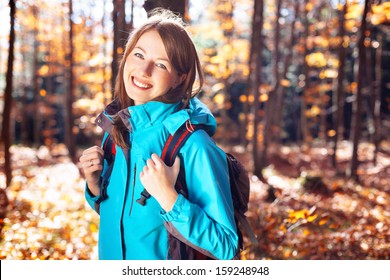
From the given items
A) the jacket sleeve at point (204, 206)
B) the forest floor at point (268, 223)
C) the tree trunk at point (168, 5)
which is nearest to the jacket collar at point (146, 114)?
the jacket sleeve at point (204, 206)

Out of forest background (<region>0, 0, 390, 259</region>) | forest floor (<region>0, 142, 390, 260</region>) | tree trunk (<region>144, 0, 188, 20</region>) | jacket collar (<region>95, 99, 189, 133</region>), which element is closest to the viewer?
jacket collar (<region>95, 99, 189, 133</region>)

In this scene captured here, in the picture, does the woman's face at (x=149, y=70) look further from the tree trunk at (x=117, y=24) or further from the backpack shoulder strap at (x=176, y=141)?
the tree trunk at (x=117, y=24)

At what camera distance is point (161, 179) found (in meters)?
1.14

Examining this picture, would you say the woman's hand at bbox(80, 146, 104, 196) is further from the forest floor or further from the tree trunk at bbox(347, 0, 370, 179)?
the tree trunk at bbox(347, 0, 370, 179)

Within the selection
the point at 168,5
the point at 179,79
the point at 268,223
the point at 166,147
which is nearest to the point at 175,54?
the point at 179,79

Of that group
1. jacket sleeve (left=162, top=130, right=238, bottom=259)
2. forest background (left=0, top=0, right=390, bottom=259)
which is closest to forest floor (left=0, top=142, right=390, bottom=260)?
forest background (left=0, top=0, right=390, bottom=259)

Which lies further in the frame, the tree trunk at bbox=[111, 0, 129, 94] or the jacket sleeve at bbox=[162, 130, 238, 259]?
the tree trunk at bbox=[111, 0, 129, 94]

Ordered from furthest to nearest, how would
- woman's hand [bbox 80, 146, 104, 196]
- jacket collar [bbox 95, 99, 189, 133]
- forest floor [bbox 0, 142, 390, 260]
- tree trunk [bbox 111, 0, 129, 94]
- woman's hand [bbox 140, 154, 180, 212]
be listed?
1. forest floor [bbox 0, 142, 390, 260]
2. tree trunk [bbox 111, 0, 129, 94]
3. woman's hand [bbox 80, 146, 104, 196]
4. jacket collar [bbox 95, 99, 189, 133]
5. woman's hand [bbox 140, 154, 180, 212]

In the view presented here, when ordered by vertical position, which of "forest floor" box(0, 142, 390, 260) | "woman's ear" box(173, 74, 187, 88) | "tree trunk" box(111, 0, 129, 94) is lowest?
"forest floor" box(0, 142, 390, 260)

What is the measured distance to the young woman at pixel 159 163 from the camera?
116cm

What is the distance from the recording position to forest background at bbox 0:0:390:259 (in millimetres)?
2979

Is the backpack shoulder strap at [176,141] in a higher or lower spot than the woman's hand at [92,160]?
higher
